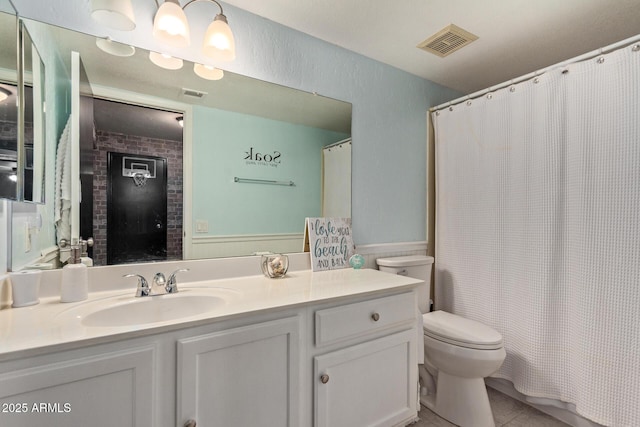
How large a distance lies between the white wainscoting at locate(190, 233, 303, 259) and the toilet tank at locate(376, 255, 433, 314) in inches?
24.1

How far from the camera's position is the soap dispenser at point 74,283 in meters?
1.05

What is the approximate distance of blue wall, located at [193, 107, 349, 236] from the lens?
1.45 metres

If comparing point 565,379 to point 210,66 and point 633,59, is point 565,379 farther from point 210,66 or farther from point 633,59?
point 210,66

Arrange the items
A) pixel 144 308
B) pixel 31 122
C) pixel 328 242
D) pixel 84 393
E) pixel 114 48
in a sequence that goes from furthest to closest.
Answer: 1. pixel 328 242
2. pixel 114 48
3. pixel 144 308
4. pixel 31 122
5. pixel 84 393

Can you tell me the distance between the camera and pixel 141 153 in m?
1.27

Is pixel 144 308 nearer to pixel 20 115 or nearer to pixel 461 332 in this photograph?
pixel 20 115

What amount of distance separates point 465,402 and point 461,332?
0.37 meters

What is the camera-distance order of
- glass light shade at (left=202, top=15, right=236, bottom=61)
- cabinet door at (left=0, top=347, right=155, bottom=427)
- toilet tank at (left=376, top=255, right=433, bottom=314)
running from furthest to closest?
toilet tank at (left=376, top=255, right=433, bottom=314)
glass light shade at (left=202, top=15, right=236, bottom=61)
cabinet door at (left=0, top=347, right=155, bottom=427)

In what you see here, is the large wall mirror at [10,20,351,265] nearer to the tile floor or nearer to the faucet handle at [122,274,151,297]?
the faucet handle at [122,274,151,297]

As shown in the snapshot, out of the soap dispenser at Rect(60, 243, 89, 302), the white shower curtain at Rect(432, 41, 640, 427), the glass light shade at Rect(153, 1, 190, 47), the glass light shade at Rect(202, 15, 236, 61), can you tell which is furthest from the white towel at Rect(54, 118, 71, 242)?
the white shower curtain at Rect(432, 41, 640, 427)

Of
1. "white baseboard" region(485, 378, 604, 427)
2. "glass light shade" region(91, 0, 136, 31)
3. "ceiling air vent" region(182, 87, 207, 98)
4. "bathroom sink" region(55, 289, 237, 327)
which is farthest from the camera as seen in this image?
"white baseboard" region(485, 378, 604, 427)

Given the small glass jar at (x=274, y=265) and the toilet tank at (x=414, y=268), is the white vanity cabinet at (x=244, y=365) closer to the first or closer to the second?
the small glass jar at (x=274, y=265)

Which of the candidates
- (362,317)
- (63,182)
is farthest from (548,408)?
(63,182)

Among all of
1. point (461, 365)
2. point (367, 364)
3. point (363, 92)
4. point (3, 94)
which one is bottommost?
point (461, 365)
